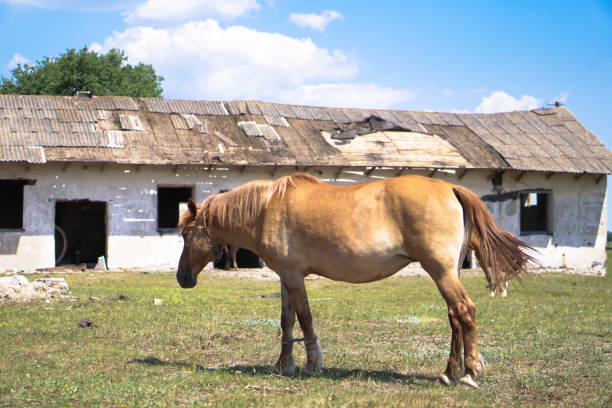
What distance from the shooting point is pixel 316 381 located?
18.5 feet

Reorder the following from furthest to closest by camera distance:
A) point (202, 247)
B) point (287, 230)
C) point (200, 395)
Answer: point (202, 247) < point (287, 230) < point (200, 395)

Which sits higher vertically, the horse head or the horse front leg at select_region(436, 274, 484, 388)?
the horse head

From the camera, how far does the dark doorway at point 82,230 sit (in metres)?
22.5

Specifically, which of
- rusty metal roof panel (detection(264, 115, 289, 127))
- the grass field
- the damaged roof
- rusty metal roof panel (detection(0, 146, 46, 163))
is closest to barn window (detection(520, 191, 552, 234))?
the damaged roof

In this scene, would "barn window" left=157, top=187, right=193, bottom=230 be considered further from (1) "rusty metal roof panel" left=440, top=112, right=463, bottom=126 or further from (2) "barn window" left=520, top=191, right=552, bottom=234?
(2) "barn window" left=520, top=191, right=552, bottom=234

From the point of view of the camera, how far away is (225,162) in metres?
19.2

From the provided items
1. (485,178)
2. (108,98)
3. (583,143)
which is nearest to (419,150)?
(485,178)

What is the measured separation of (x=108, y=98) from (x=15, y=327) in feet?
50.0

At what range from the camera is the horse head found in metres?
6.61

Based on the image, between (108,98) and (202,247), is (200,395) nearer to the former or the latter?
(202,247)

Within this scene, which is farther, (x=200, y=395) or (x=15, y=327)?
(x=15, y=327)

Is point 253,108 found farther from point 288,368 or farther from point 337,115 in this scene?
point 288,368

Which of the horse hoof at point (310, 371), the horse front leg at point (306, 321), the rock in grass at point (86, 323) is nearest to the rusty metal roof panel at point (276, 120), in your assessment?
the rock in grass at point (86, 323)

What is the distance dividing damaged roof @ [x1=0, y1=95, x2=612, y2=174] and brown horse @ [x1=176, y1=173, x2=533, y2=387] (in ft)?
41.8
